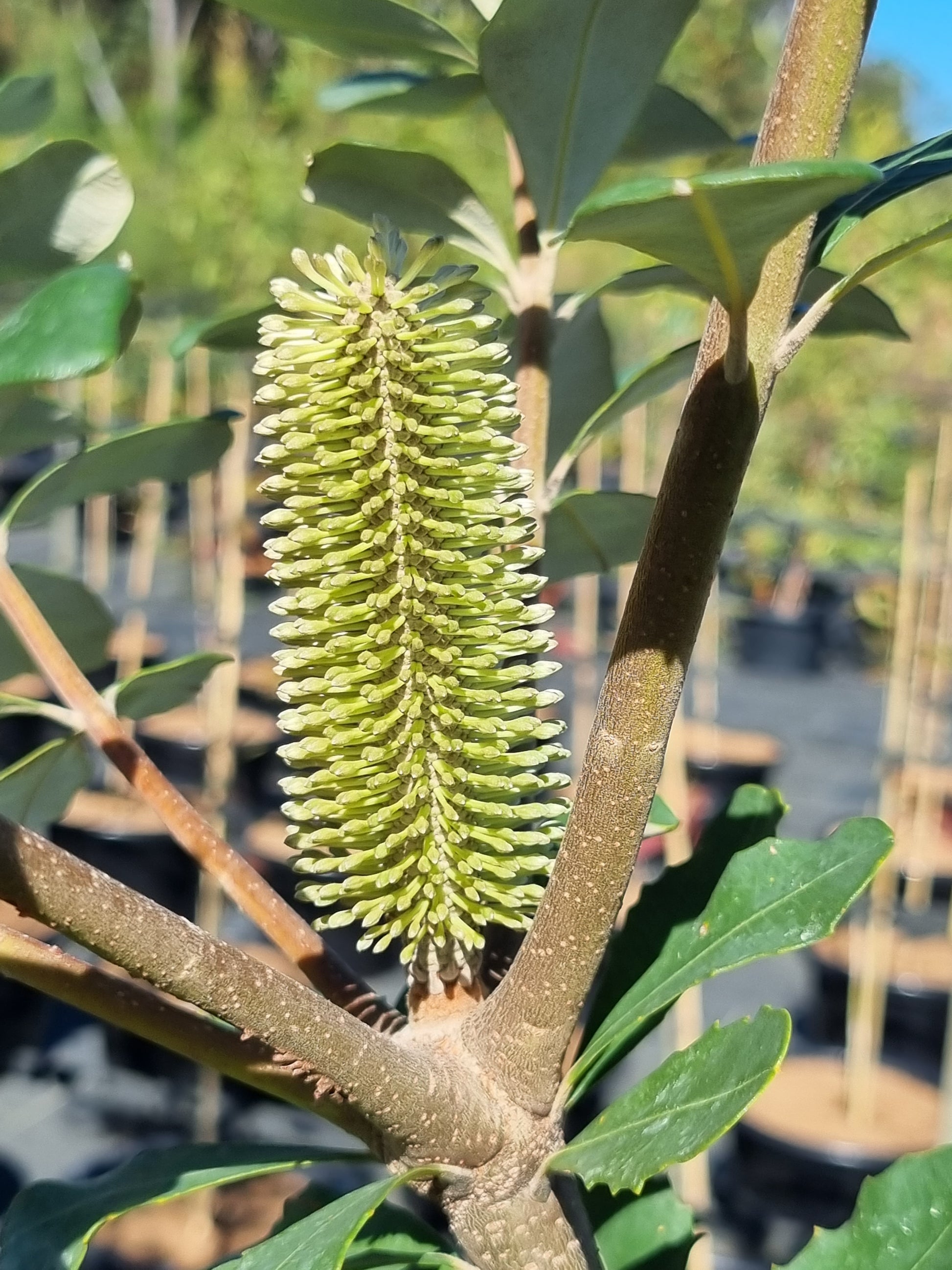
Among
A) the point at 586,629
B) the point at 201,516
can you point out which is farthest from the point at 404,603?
the point at 201,516

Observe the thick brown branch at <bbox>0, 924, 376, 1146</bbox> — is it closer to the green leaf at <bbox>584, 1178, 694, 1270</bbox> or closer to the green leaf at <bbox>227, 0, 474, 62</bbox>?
the green leaf at <bbox>584, 1178, 694, 1270</bbox>

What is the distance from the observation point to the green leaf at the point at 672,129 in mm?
537

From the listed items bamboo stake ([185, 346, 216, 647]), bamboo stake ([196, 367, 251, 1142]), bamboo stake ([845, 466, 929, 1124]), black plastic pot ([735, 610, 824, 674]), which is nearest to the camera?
bamboo stake ([845, 466, 929, 1124])

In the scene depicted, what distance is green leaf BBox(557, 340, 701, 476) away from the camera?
19.7 inches

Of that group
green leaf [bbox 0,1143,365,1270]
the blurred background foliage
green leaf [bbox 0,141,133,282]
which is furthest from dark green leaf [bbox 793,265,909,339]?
the blurred background foliage

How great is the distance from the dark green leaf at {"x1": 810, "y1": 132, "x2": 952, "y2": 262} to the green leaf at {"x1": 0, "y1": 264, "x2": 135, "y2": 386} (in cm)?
19

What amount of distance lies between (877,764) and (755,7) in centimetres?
668

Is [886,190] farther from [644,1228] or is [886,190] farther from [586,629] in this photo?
[586,629]

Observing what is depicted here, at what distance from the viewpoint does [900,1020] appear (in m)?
2.24

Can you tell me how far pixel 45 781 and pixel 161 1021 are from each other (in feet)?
0.65

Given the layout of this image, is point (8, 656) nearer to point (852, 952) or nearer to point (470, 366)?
point (470, 366)

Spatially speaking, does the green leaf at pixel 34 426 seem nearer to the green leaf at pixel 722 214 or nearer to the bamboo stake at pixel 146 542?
the green leaf at pixel 722 214

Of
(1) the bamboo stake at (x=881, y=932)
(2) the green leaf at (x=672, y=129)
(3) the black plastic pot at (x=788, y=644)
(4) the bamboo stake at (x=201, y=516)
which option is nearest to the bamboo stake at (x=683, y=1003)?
(1) the bamboo stake at (x=881, y=932)

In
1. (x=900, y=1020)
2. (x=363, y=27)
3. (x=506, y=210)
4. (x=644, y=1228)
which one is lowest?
(x=900, y=1020)
